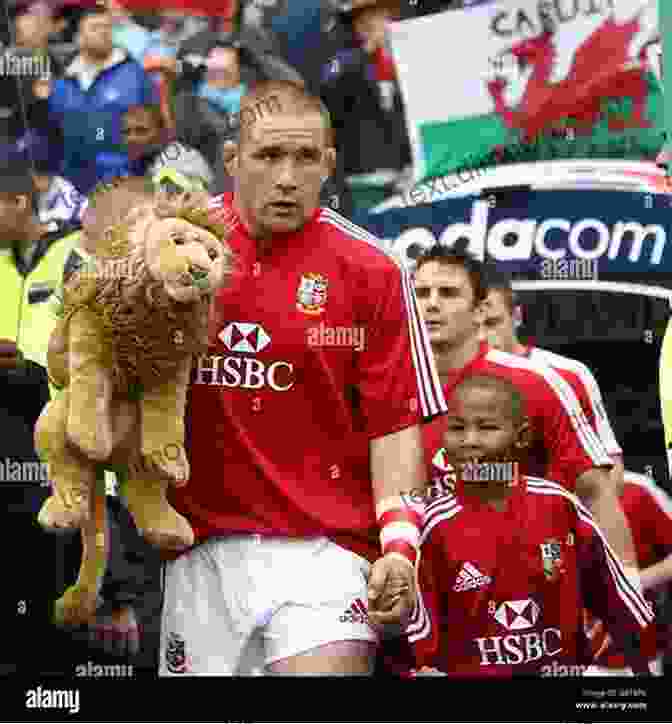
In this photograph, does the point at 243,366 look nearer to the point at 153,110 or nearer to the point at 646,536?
the point at 153,110

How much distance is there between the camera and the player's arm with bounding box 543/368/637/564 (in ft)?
19.2

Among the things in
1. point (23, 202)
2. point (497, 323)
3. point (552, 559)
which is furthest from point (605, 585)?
point (23, 202)

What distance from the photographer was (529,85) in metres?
5.87

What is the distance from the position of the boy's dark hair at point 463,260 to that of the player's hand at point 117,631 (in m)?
1.13

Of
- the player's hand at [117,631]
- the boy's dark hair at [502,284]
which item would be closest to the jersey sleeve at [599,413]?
the boy's dark hair at [502,284]

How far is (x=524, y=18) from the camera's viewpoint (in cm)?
588

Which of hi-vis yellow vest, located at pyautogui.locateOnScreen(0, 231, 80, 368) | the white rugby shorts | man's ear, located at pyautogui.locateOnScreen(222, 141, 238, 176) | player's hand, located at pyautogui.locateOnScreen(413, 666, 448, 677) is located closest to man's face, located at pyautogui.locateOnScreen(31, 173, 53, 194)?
hi-vis yellow vest, located at pyautogui.locateOnScreen(0, 231, 80, 368)

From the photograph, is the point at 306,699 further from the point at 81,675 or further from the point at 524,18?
the point at 524,18

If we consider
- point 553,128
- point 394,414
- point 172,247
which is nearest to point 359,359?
point 394,414

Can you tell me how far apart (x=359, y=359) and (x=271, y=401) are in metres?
0.22

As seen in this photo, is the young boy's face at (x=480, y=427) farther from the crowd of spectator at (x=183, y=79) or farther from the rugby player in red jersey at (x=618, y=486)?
the crowd of spectator at (x=183, y=79)

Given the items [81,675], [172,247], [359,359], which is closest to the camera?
[172,247]

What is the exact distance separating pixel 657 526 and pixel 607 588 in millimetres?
237

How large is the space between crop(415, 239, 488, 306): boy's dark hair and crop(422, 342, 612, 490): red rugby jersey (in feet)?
0.56
